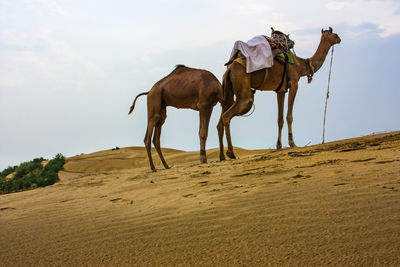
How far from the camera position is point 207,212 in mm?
4496

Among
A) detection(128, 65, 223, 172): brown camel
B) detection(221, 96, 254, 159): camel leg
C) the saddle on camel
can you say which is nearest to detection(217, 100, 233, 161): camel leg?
detection(128, 65, 223, 172): brown camel

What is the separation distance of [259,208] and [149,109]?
6.45 meters

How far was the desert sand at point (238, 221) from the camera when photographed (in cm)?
334

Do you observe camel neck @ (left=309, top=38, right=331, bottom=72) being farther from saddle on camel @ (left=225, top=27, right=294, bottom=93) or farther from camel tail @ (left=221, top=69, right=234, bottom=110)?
camel tail @ (left=221, top=69, right=234, bottom=110)

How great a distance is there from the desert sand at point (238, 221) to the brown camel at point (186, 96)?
3.35 m

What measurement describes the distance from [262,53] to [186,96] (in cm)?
197

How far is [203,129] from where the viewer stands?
10.0 meters

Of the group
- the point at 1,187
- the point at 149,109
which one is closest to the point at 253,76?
the point at 149,109

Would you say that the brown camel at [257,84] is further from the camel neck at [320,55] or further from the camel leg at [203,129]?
the camel leg at [203,129]

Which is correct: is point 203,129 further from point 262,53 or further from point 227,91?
point 262,53

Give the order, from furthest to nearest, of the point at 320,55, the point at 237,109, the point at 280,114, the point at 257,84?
1. the point at 320,55
2. the point at 280,114
3. the point at 257,84
4. the point at 237,109

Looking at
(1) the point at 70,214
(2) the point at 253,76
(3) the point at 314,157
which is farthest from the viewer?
(2) the point at 253,76

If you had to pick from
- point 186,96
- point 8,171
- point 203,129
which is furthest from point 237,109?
point 8,171

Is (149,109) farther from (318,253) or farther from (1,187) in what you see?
(318,253)
